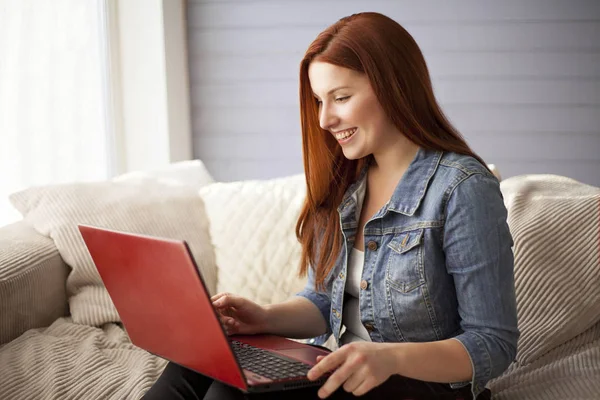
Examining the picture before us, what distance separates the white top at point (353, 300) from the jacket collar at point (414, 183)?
122 millimetres

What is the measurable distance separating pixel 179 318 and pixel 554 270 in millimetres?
959

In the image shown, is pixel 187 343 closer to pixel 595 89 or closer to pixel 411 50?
pixel 411 50

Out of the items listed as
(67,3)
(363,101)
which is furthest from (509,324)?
(67,3)

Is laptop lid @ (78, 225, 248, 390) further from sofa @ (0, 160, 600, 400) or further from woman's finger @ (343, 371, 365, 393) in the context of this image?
sofa @ (0, 160, 600, 400)

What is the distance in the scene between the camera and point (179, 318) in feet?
3.50

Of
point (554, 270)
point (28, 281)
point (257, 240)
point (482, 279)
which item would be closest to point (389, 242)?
point (482, 279)

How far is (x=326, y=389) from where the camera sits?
1.03 m

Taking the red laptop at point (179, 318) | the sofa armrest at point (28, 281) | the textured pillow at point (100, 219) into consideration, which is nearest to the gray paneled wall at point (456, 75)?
the textured pillow at point (100, 219)

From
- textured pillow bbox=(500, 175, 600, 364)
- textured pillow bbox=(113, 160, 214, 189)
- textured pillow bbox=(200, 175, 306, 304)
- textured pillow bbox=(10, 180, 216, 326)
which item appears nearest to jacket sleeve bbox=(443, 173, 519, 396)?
textured pillow bbox=(500, 175, 600, 364)

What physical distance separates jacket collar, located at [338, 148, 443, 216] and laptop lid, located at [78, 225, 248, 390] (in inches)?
17.1

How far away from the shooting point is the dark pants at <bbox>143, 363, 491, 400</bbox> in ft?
3.62

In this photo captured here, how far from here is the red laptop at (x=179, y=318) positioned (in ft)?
3.24

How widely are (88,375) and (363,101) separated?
2.62ft

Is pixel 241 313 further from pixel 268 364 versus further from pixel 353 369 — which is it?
pixel 353 369
